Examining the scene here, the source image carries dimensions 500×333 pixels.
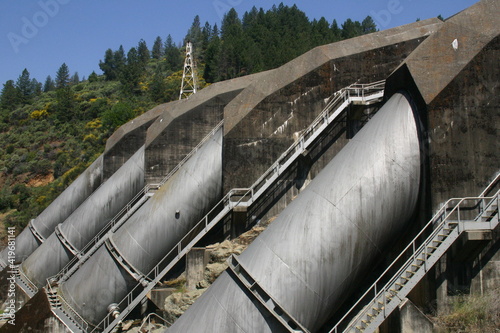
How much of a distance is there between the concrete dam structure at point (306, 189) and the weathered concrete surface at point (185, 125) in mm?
59

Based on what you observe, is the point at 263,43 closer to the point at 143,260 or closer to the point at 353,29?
the point at 353,29

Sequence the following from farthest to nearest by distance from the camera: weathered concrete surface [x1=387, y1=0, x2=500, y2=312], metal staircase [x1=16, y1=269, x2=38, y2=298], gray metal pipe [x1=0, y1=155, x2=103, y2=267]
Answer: gray metal pipe [x1=0, y1=155, x2=103, y2=267], metal staircase [x1=16, y1=269, x2=38, y2=298], weathered concrete surface [x1=387, y1=0, x2=500, y2=312]

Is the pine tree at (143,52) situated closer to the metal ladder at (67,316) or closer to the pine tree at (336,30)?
the pine tree at (336,30)

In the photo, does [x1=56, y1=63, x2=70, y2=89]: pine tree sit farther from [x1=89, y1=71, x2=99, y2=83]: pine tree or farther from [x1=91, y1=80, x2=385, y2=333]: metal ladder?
[x1=91, y1=80, x2=385, y2=333]: metal ladder

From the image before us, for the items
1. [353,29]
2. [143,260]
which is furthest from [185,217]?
[353,29]

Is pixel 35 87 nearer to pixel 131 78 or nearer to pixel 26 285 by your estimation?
pixel 131 78

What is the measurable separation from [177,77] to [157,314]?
68680mm

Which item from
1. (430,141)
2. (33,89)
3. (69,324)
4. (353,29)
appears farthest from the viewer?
(33,89)

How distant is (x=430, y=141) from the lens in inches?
458

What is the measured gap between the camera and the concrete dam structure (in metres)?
10.7

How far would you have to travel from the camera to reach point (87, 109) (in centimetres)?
7969

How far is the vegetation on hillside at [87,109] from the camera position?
5466 centimetres

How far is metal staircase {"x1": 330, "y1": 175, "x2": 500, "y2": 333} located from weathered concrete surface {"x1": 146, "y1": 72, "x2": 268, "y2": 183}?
11574 millimetres

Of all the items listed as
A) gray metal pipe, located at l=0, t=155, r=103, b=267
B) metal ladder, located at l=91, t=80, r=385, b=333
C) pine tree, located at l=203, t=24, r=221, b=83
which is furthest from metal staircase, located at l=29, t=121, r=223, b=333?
pine tree, located at l=203, t=24, r=221, b=83
